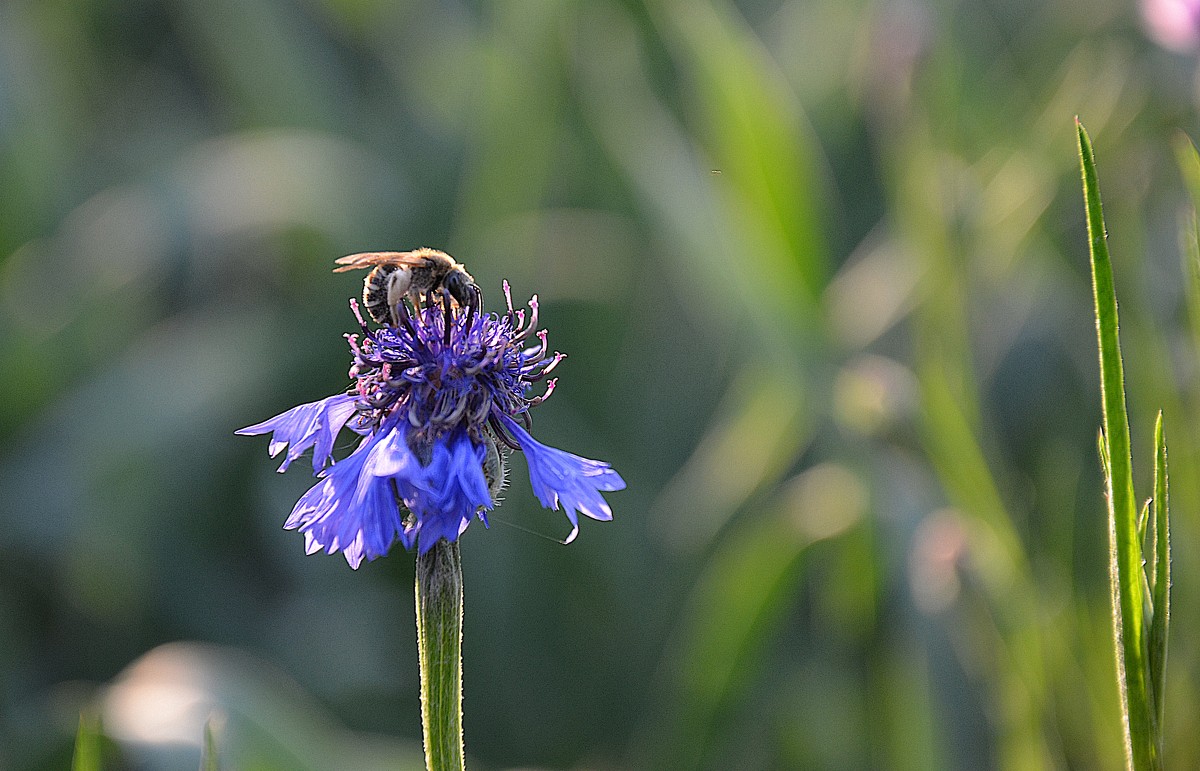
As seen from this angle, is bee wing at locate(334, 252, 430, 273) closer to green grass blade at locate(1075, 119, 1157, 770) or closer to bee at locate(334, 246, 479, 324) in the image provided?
bee at locate(334, 246, 479, 324)

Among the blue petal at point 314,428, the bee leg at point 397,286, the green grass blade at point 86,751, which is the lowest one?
the green grass blade at point 86,751

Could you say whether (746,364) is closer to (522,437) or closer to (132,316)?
(132,316)

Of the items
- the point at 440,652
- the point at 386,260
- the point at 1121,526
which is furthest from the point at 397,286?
the point at 1121,526

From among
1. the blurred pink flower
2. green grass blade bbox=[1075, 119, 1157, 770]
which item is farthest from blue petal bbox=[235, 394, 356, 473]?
the blurred pink flower

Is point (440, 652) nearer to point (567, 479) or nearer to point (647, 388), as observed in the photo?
point (567, 479)

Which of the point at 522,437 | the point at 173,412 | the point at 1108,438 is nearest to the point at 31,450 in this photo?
the point at 173,412

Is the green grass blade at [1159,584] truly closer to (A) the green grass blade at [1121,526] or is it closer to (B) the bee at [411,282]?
(A) the green grass blade at [1121,526]

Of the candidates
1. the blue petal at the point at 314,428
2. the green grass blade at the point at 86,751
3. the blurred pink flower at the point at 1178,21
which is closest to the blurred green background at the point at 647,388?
the blurred pink flower at the point at 1178,21
